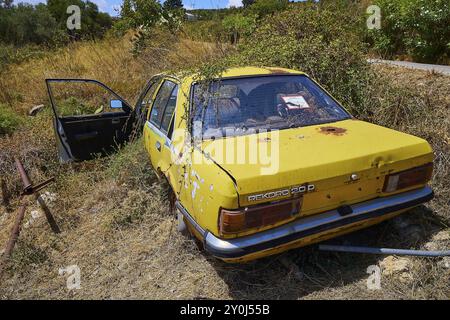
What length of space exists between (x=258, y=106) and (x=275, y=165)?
94 centimetres

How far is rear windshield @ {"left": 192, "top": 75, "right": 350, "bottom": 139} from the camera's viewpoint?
9.56 feet

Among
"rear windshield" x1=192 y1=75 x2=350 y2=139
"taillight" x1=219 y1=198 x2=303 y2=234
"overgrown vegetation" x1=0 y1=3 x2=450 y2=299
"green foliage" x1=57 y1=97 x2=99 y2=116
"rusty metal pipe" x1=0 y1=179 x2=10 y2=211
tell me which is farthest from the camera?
"green foliage" x1=57 y1=97 x2=99 y2=116

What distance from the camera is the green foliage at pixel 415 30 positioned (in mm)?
7990

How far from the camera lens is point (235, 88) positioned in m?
3.22

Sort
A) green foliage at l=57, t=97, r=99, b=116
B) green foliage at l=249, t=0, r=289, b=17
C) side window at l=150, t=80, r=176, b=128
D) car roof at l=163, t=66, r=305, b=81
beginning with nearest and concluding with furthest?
car roof at l=163, t=66, r=305, b=81
side window at l=150, t=80, r=176, b=128
green foliage at l=57, t=97, r=99, b=116
green foliage at l=249, t=0, r=289, b=17

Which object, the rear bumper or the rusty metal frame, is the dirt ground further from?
the rear bumper

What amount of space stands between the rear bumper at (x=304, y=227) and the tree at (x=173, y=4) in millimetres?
9224

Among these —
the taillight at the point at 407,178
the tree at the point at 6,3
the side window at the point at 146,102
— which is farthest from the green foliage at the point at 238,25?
the tree at the point at 6,3

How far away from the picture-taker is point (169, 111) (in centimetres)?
341

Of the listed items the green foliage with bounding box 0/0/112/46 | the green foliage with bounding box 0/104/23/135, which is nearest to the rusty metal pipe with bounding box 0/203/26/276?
the green foliage with bounding box 0/104/23/135

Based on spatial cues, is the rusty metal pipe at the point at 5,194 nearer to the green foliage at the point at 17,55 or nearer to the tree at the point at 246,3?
the green foliage at the point at 17,55

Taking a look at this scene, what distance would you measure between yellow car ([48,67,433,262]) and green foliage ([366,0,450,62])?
21.0 feet

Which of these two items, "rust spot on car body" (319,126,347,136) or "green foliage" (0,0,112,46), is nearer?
"rust spot on car body" (319,126,347,136)
